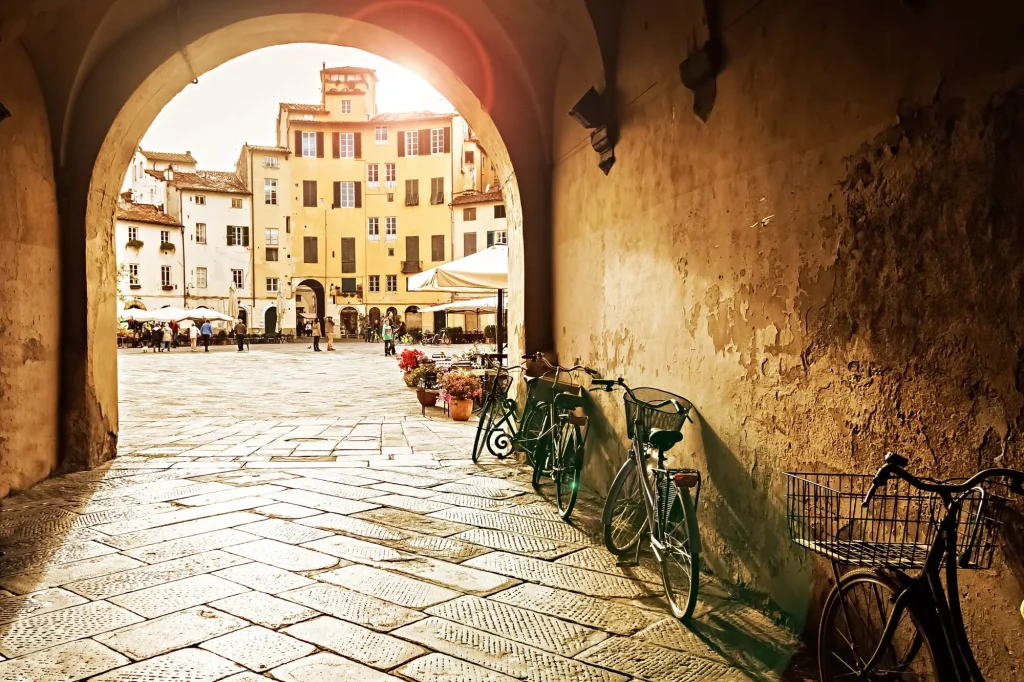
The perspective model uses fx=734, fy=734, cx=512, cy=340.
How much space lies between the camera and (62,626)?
2.96 m

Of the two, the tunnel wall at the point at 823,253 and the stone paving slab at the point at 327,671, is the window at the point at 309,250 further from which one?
the stone paving slab at the point at 327,671

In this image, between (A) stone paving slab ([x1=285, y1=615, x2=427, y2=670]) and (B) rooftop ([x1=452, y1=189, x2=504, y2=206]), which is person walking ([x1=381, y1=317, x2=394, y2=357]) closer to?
(B) rooftop ([x1=452, y1=189, x2=504, y2=206])

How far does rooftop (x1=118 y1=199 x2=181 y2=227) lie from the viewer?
136 ft

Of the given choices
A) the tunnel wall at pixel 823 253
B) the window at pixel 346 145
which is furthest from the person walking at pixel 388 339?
the window at pixel 346 145

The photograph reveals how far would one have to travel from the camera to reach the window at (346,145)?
1763 inches

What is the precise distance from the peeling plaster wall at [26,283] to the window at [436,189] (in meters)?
38.7

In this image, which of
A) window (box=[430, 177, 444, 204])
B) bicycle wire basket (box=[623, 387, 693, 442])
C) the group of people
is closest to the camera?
bicycle wire basket (box=[623, 387, 693, 442])

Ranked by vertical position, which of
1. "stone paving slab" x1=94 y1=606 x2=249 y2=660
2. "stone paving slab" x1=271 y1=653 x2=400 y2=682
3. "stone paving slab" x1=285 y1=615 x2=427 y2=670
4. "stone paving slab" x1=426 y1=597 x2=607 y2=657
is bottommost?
"stone paving slab" x1=426 y1=597 x2=607 y2=657

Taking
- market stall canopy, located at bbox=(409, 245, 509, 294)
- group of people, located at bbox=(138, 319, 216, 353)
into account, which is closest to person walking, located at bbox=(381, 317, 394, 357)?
group of people, located at bbox=(138, 319, 216, 353)

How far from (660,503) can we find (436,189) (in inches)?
1657

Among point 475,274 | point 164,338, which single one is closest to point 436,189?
point 164,338

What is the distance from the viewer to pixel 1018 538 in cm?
192

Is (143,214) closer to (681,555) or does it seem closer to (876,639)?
(681,555)

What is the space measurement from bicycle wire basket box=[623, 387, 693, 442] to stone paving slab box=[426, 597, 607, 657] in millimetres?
1082
